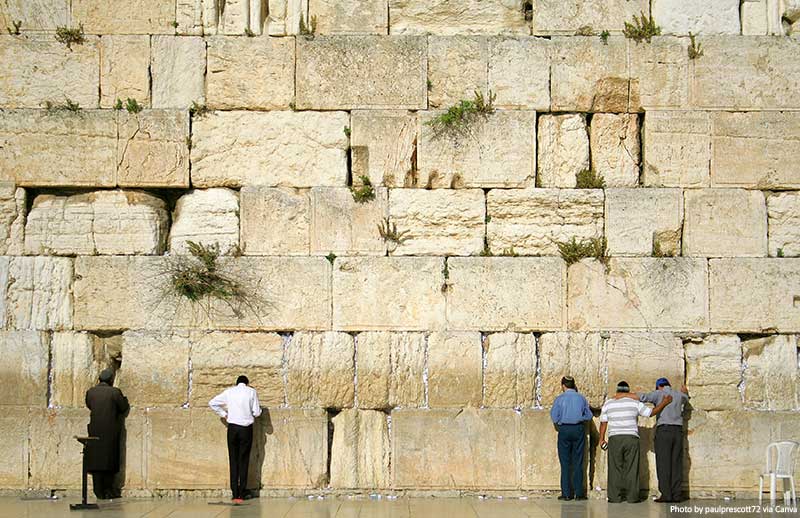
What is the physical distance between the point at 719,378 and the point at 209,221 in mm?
5774

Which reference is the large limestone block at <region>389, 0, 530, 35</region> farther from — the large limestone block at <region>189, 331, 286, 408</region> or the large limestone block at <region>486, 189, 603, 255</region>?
the large limestone block at <region>189, 331, 286, 408</region>

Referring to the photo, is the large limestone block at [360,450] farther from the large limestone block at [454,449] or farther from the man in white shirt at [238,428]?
the man in white shirt at [238,428]

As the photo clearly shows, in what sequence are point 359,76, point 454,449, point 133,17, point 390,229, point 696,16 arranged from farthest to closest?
1. point 696,16
2. point 133,17
3. point 359,76
4. point 390,229
5. point 454,449

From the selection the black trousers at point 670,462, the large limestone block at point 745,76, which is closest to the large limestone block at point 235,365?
the black trousers at point 670,462

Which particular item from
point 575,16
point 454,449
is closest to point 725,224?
point 575,16

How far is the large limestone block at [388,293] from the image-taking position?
11047 mm

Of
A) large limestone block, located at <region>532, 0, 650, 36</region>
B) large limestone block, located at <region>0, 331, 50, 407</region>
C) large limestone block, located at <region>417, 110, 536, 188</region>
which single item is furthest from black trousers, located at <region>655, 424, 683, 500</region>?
large limestone block, located at <region>0, 331, 50, 407</region>

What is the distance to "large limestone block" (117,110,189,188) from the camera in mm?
11258

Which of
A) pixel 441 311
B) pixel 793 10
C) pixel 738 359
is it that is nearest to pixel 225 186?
pixel 441 311

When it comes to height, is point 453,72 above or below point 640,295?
above

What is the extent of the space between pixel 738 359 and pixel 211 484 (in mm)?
5769

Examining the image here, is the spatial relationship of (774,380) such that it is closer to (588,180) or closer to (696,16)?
(588,180)

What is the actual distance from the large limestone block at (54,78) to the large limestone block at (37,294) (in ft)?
5.87

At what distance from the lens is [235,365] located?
11.0 m
